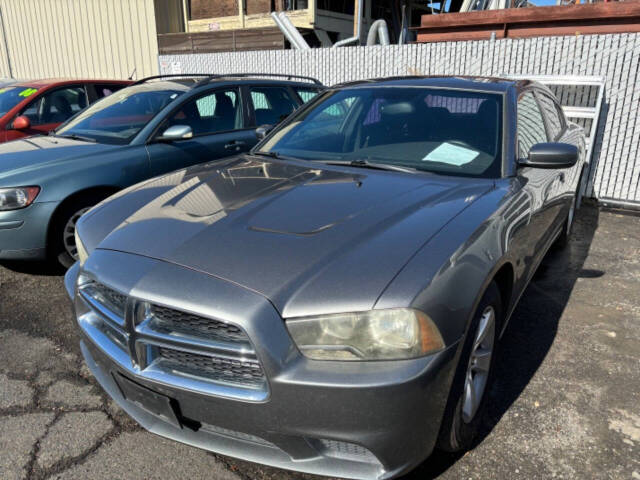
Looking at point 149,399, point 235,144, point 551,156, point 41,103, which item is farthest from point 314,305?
point 41,103

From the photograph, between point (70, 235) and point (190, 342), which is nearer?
point (190, 342)

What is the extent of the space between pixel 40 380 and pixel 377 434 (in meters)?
2.10

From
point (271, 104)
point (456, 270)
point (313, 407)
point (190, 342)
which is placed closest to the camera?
point (313, 407)

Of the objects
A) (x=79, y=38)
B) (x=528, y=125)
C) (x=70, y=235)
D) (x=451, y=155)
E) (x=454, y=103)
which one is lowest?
(x=70, y=235)

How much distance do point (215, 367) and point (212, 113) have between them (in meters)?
3.81

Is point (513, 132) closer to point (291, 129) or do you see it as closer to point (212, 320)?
point (291, 129)

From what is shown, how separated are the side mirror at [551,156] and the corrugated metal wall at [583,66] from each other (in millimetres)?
4664

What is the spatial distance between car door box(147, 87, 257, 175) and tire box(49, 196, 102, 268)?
0.70 metres

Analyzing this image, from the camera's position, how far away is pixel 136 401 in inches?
77.1

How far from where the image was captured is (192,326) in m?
1.78

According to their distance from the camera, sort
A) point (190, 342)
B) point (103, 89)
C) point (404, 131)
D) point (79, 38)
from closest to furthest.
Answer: point (190, 342), point (404, 131), point (103, 89), point (79, 38)

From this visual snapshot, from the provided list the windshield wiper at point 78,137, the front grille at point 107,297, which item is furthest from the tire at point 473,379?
the windshield wiper at point 78,137

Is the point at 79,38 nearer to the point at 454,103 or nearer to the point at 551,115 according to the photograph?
the point at 551,115

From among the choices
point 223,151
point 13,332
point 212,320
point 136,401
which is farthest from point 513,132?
point 13,332
